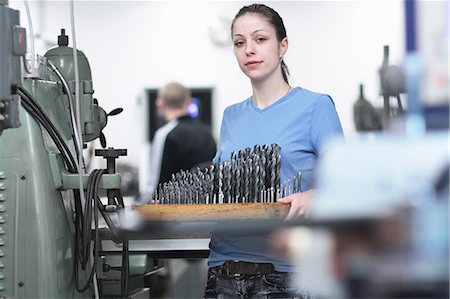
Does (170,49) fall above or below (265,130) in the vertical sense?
above

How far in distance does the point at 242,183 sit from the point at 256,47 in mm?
378

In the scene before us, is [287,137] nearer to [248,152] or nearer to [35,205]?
[248,152]

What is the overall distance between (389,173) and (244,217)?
88 centimetres

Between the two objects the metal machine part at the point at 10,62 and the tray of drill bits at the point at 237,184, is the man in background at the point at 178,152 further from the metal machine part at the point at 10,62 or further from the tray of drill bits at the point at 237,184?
the metal machine part at the point at 10,62

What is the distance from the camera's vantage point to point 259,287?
2170 millimetres

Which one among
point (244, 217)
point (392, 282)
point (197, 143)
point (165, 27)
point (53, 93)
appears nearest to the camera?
point (392, 282)

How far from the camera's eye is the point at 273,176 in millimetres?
2191

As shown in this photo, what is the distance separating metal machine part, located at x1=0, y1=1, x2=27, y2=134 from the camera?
1.77m

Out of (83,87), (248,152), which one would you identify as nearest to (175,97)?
(83,87)

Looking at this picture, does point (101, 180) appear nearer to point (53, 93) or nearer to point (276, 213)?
point (53, 93)

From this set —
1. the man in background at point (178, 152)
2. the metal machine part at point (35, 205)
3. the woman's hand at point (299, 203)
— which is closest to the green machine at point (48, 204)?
the metal machine part at point (35, 205)

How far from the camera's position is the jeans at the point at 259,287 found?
216 centimetres

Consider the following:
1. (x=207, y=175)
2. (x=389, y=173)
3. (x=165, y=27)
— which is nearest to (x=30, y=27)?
(x=207, y=175)

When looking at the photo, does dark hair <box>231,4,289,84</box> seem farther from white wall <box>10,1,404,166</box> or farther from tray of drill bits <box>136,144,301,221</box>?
white wall <box>10,1,404,166</box>
